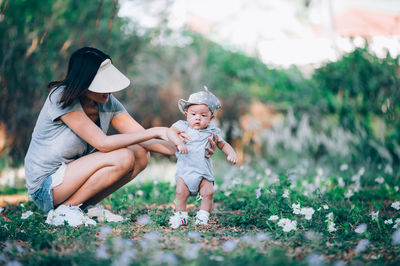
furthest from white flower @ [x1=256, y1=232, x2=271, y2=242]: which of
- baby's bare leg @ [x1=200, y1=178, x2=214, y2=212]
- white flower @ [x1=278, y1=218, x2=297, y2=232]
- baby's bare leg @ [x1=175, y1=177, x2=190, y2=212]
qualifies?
baby's bare leg @ [x1=175, y1=177, x2=190, y2=212]

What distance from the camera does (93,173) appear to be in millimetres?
3225

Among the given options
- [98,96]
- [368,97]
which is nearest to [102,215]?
[98,96]

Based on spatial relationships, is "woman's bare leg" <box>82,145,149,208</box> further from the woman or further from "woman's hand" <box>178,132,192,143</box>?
"woman's hand" <box>178,132,192,143</box>

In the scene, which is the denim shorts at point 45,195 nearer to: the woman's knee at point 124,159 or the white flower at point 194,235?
the woman's knee at point 124,159

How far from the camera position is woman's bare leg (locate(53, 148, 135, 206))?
3.19m

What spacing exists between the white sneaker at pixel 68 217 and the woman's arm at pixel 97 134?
50cm

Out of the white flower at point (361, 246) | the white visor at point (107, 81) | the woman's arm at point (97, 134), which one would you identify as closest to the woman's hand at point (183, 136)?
the woman's arm at point (97, 134)

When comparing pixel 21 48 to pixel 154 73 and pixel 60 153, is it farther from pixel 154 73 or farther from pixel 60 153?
pixel 154 73

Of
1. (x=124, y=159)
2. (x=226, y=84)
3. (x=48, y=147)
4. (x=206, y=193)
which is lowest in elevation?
(x=226, y=84)

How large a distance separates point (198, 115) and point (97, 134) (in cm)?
77

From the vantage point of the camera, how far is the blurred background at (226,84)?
5.46m

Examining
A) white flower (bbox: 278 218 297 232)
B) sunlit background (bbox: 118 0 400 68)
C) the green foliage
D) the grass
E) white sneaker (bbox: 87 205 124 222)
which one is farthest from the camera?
sunlit background (bbox: 118 0 400 68)

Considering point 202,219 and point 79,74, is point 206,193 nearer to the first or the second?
point 202,219

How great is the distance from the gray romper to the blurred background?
1.57 m
